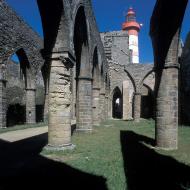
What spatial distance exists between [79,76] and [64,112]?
3.66m

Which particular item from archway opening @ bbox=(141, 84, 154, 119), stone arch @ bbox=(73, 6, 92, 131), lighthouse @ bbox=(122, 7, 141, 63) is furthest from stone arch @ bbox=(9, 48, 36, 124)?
lighthouse @ bbox=(122, 7, 141, 63)

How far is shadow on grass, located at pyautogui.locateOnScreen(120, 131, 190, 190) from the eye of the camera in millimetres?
3435

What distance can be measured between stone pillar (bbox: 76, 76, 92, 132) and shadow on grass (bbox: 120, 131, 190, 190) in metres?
3.94

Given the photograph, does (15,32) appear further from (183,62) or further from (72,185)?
(72,185)

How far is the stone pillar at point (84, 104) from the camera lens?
927 centimetres

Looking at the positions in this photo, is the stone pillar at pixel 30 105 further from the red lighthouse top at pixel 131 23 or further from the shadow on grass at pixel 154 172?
the red lighthouse top at pixel 131 23

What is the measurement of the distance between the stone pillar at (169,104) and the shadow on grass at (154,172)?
2.95 ft

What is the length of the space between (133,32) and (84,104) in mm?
A: 33326

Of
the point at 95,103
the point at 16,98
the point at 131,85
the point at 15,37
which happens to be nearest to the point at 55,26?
the point at 95,103

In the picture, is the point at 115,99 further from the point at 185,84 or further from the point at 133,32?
the point at 133,32

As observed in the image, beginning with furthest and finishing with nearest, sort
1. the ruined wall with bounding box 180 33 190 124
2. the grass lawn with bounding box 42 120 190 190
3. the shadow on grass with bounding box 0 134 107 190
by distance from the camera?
the ruined wall with bounding box 180 33 190 124 → the grass lawn with bounding box 42 120 190 190 → the shadow on grass with bounding box 0 134 107 190

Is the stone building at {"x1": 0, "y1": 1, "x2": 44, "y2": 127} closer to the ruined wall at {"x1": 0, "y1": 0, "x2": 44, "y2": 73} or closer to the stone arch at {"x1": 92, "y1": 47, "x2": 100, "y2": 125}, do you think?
the ruined wall at {"x1": 0, "y1": 0, "x2": 44, "y2": 73}

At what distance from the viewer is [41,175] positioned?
12.8ft

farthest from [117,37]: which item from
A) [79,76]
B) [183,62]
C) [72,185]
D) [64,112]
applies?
[72,185]
